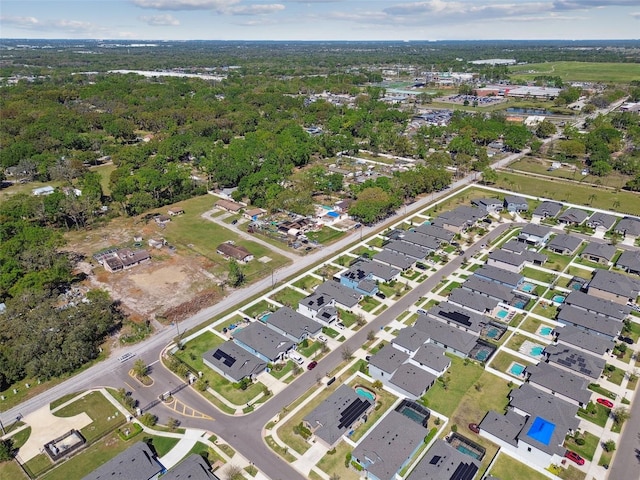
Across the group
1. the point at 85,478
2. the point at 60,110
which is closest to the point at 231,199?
the point at 85,478

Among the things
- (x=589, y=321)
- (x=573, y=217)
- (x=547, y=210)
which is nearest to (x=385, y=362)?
(x=589, y=321)

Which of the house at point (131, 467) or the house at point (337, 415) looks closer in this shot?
the house at point (131, 467)

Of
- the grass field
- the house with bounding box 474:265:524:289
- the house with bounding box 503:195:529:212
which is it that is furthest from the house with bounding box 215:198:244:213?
the grass field

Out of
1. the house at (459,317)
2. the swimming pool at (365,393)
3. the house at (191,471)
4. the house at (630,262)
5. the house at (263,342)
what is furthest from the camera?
the house at (630,262)

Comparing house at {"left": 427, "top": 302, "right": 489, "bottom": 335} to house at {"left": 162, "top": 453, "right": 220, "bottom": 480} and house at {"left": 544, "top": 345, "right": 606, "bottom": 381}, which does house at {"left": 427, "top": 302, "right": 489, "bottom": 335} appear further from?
house at {"left": 162, "top": 453, "right": 220, "bottom": 480}

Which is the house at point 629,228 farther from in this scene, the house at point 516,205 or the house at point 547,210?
the house at point 516,205

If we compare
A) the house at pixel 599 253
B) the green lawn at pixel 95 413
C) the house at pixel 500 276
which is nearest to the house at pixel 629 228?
the house at pixel 599 253

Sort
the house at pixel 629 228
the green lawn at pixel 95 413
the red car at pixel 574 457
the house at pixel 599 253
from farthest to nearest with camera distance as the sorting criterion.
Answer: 1. the house at pixel 629 228
2. the house at pixel 599 253
3. the green lawn at pixel 95 413
4. the red car at pixel 574 457
